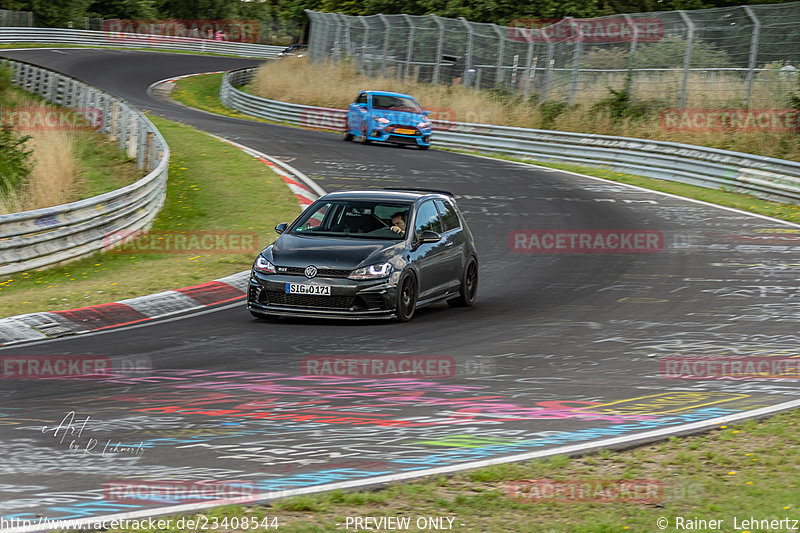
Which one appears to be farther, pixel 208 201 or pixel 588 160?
pixel 588 160

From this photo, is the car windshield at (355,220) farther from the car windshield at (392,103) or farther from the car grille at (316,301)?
the car windshield at (392,103)

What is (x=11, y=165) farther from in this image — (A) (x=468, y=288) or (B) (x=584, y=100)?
(B) (x=584, y=100)

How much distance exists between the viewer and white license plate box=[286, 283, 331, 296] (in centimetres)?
1153

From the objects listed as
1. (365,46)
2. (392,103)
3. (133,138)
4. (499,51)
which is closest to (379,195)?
(133,138)

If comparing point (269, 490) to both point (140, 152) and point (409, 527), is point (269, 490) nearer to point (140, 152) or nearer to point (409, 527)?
point (409, 527)

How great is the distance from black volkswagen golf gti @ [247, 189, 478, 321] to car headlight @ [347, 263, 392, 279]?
11mm

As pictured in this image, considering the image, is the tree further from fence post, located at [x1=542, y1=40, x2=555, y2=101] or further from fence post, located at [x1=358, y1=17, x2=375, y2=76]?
fence post, located at [x1=542, y1=40, x2=555, y2=101]

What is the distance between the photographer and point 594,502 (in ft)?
17.6

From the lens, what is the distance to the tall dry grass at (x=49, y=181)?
62.2ft

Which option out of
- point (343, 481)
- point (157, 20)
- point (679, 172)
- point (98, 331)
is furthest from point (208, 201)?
point (157, 20)

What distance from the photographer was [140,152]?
22.7 metres

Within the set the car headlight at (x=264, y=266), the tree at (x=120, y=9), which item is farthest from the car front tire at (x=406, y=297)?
the tree at (x=120, y=9)

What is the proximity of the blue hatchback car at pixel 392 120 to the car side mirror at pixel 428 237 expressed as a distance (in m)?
21.2

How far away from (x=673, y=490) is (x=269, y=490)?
211cm
